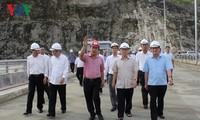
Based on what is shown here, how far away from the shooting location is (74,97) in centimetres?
1302

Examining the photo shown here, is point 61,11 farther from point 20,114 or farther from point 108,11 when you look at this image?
point 20,114

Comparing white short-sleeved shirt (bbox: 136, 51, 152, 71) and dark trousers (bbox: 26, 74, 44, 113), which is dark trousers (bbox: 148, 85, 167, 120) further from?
dark trousers (bbox: 26, 74, 44, 113)

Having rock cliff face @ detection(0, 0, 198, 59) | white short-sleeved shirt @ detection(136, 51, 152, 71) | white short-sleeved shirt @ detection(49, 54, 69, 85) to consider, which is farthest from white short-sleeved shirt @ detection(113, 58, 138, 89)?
rock cliff face @ detection(0, 0, 198, 59)

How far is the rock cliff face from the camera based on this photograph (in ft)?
202

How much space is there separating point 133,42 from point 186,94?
46.2 m

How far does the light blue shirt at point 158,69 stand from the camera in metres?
7.81

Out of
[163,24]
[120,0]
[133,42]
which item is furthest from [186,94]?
[120,0]

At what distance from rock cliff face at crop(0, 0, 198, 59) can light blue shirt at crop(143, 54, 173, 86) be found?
A: 1996 inches

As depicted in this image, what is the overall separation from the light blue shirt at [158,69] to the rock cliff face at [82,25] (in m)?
50.7

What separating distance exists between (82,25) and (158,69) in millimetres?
55823

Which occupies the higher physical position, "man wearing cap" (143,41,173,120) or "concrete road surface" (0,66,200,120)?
"man wearing cap" (143,41,173,120)

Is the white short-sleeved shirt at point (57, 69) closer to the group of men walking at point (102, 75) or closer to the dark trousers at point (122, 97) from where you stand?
the group of men walking at point (102, 75)

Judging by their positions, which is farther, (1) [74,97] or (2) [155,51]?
(1) [74,97]

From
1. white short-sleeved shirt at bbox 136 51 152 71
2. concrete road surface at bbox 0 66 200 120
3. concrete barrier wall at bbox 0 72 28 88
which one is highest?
white short-sleeved shirt at bbox 136 51 152 71
